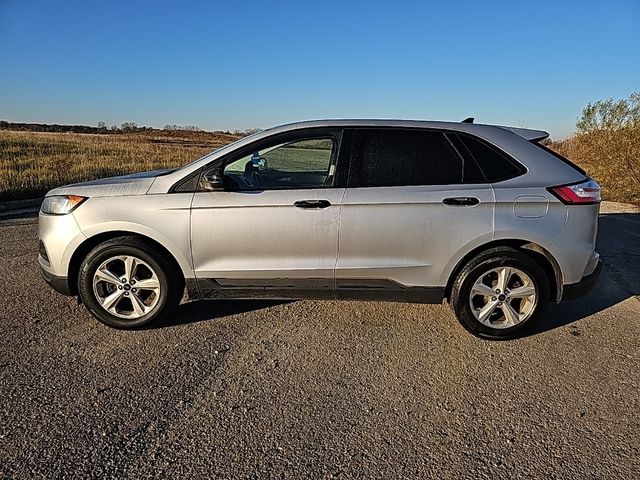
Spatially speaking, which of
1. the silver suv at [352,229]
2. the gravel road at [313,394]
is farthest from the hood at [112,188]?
the gravel road at [313,394]

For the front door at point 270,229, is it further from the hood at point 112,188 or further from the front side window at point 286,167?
the hood at point 112,188

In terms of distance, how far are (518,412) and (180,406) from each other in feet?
6.53

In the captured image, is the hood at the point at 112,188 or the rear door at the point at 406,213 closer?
the rear door at the point at 406,213

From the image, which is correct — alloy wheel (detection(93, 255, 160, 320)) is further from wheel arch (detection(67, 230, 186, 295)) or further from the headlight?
the headlight

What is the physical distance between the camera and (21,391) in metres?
2.79

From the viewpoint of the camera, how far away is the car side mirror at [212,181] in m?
3.53

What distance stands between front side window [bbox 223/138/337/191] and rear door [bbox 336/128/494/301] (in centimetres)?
25

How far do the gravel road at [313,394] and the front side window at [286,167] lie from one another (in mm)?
1188

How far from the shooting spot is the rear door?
3.49 meters

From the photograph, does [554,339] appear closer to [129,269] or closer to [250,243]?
[250,243]

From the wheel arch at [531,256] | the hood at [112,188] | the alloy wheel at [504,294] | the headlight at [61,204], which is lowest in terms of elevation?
the alloy wheel at [504,294]

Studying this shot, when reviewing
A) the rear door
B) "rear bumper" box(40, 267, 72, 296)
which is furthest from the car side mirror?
"rear bumper" box(40, 267, 72, 296)

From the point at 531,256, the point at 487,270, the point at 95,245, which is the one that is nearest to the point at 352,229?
the point at 487,270

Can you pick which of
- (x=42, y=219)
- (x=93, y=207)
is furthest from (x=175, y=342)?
(x=42, y=219)
